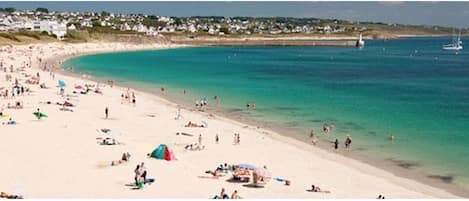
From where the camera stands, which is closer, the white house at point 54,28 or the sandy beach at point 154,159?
the sandy beach at point 154,159

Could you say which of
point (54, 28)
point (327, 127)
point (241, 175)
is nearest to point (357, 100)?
point (327, 127)

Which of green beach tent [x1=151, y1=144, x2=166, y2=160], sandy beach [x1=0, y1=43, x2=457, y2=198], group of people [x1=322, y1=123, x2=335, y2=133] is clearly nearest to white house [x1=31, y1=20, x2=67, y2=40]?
sandy beach [x1=0, y1=43, x2=457, y2=198]

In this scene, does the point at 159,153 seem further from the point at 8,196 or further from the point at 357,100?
the point at 357,100

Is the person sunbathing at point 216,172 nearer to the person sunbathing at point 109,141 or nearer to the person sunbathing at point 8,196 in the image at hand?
the person sunbathing at point 109,141

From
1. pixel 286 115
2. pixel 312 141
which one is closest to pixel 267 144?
pixel 312 141

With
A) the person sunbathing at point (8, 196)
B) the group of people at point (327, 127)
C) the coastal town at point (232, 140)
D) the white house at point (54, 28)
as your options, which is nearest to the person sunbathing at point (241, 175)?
the coastal town at point (232, 140)

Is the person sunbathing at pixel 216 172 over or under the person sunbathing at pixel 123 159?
under
